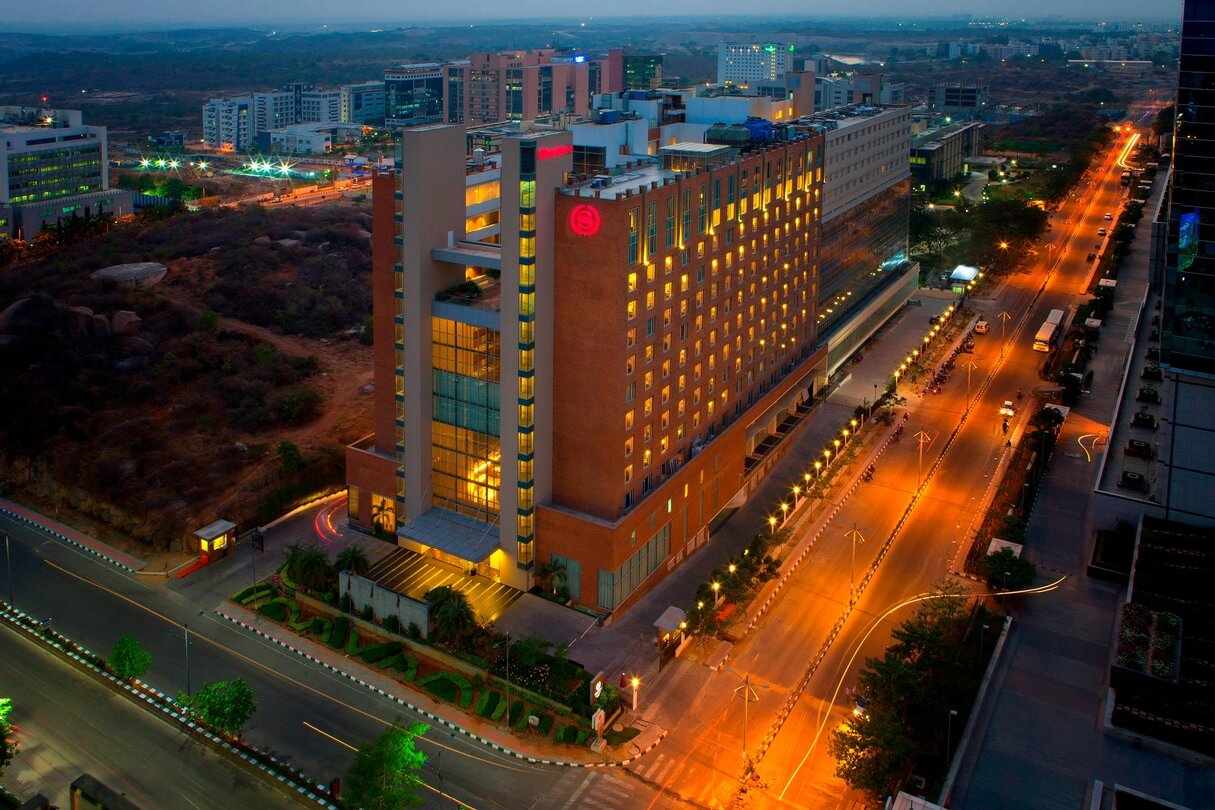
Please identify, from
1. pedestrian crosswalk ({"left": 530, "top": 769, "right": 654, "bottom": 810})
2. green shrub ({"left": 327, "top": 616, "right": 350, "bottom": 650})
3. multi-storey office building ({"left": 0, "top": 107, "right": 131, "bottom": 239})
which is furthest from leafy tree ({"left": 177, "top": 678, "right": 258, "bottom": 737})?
multi-storey office building ({"left": 0, "top": 107, "right": 131, "bottom": 239})

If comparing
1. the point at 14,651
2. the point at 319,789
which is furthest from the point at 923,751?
the point at 14,651

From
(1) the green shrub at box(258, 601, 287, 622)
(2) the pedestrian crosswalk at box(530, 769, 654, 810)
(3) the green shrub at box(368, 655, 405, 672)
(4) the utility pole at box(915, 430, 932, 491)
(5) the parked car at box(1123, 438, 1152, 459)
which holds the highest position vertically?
(5) the parked car at box(1123, 438, 1152, 459)

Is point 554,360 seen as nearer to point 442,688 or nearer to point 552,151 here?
point 552,151

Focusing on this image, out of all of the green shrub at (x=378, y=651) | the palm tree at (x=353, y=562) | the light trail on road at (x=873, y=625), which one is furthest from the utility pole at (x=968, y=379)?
the green shrub at (x=378, y=651)

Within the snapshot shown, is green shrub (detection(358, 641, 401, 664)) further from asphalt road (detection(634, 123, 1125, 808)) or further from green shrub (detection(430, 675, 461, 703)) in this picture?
asphalt road (detection(634, 123, 1125, 808))

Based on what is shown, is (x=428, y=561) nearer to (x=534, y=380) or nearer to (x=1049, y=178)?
(x=534, y=380)

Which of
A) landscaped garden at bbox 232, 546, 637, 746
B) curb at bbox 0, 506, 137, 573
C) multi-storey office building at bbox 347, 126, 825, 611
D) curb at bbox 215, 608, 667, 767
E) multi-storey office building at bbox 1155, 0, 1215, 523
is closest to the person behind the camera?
curb at bbox 215, 608, 667, 767

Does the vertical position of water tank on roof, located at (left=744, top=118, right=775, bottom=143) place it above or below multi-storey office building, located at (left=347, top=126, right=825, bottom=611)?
above
